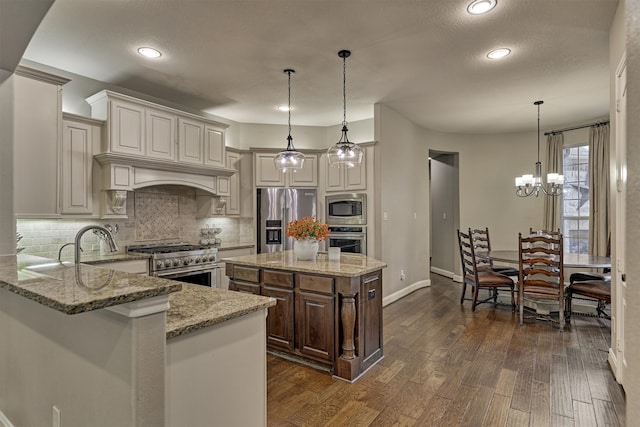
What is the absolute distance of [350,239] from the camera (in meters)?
5.00

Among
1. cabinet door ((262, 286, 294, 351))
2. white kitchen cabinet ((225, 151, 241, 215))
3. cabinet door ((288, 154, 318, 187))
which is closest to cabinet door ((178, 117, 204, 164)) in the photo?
white kitchen cabinet ((225, 151, 241, 215))

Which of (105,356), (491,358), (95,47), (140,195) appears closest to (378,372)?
(491,358)

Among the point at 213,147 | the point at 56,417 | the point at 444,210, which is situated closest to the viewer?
the point at 56,417

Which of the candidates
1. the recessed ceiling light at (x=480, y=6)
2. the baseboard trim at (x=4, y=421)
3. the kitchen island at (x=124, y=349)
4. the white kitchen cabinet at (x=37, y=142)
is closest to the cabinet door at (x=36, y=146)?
the white kitchen cabinet at (x=37, y=142)

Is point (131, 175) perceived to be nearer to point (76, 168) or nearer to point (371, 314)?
point (76, 168)

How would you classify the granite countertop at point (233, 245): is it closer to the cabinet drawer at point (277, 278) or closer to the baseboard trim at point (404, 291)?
the cabinet drawer at point (277, 278)

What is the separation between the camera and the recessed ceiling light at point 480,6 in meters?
2.47

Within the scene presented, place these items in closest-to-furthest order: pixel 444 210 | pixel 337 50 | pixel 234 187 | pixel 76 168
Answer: pixel 337 50 < pixel 76 168 < pixel 234 187 < pixel 444 210

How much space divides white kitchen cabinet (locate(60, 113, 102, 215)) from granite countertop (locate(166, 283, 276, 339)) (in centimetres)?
246

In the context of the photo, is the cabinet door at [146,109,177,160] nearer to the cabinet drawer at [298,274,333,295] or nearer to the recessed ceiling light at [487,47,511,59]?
the cabinet drawer at [298,274,333,295]

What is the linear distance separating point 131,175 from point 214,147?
123 cm

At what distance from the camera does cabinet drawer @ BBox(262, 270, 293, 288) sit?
2994mm

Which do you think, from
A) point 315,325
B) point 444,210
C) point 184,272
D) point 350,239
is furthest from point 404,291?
point 184,272

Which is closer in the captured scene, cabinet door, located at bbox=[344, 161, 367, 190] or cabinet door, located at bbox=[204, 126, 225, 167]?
cabinet door, located at bbox=[204, 126, 225, 167]
